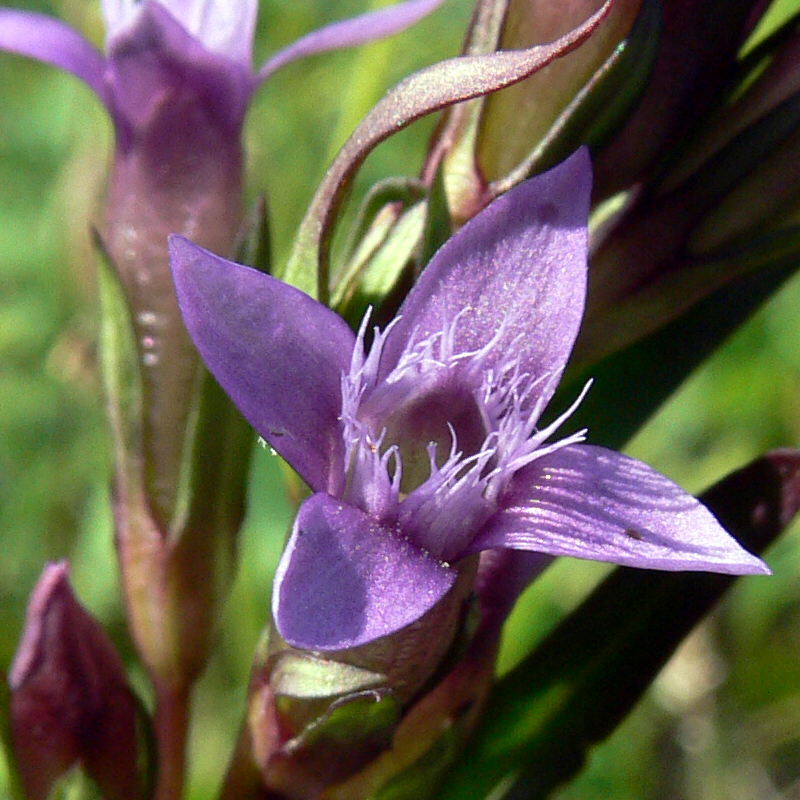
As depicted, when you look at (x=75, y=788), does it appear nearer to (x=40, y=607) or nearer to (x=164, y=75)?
(x=40, y=607)

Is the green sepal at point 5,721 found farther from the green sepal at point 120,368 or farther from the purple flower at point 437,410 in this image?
the purple flower at point 437,410

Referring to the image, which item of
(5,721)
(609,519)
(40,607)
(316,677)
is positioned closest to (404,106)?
(609,519)

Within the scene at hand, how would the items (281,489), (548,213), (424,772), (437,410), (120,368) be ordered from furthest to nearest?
(281,489) → (120,368) → (424,772) → (437,410) → (548,213)

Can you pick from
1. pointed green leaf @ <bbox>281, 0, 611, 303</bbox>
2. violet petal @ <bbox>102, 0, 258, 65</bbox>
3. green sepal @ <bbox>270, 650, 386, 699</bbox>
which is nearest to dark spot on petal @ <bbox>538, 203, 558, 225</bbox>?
pointed green leaf @ <bbox>281, 0, 611, 303</bbox>

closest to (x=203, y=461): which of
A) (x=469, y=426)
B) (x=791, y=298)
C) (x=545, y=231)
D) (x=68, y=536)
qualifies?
(x=469, y=426)

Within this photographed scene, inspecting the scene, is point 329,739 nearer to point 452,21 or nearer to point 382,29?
point 382,29

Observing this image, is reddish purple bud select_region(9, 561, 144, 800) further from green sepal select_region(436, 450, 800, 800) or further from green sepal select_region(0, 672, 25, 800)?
green sepal select_region(436, 450, 800, 800)

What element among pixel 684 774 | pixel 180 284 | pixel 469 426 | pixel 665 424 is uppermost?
pixel 180 284
